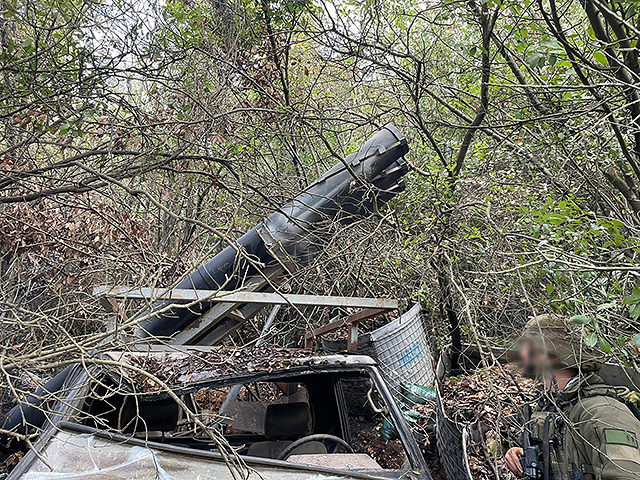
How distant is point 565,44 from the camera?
9.93ft

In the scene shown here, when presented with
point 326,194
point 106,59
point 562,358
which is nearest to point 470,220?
point 326,194

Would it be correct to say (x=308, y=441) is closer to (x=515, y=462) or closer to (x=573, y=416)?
(x=515, y=462)

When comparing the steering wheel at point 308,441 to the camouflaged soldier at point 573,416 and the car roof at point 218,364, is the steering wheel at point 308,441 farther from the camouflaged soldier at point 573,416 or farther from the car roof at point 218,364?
the camouflaged soldier at point 573,416

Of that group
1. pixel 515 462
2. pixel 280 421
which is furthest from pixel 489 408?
pixel 280 421

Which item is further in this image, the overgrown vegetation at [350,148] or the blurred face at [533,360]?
the overgrown vegetation at [350,148]

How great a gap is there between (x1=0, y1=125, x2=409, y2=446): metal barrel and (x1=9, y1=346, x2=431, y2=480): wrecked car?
36.7 inches

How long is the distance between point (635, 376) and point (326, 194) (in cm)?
307

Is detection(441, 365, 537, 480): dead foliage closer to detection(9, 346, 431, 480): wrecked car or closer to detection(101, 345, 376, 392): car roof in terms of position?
detection(9, 346, 431, 480): wrecked car

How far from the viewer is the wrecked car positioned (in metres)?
2.43

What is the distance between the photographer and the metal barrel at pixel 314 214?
189 inches

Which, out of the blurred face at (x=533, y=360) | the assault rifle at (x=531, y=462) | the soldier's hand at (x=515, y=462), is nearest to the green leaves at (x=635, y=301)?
the blurred face at (x=533, y=360)

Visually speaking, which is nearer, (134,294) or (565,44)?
(565,44)

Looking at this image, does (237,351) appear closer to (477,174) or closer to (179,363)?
(179,363)

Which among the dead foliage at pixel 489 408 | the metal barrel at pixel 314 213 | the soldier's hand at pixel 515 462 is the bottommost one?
the dead foliage at pixel 489 408
